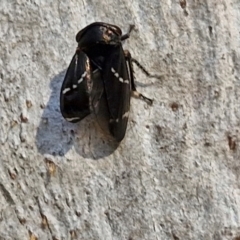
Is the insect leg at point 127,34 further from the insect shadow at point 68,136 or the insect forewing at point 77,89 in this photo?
the insect shadow at point 68,136

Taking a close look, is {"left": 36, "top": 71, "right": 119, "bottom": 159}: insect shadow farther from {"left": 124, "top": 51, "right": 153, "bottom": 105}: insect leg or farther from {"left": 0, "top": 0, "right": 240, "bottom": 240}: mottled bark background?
{"left": 124, "top": 51, "right": 153, "bottom": 105}: insect leg

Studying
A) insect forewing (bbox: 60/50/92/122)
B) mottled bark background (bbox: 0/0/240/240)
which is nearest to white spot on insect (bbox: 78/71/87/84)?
insect forewing (bbox: 60/50/92/122)

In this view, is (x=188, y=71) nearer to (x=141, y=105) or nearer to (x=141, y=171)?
(x=141, y=105)

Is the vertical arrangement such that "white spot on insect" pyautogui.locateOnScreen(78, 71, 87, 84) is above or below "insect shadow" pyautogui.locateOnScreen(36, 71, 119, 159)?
above

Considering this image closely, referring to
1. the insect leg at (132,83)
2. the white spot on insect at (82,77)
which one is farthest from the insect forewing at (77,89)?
the insect leg at (132,83)

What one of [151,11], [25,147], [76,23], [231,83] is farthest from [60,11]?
[231,83]

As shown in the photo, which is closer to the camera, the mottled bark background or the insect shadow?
the mottled bark background

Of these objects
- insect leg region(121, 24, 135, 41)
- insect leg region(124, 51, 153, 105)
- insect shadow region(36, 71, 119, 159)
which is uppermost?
insect leg region(121, 24, 135, 41)
